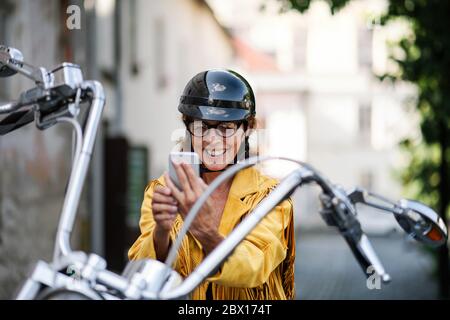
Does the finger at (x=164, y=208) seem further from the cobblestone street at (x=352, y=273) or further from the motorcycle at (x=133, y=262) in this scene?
the cobblestone street at (x=352, y=273)

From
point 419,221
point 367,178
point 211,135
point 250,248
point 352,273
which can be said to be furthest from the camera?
point 367,178

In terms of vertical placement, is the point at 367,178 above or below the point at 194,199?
below

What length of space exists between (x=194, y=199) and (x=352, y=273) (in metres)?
15.1

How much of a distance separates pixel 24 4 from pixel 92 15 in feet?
11.1

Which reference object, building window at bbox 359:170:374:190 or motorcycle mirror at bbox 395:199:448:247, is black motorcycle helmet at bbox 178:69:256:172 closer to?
motorcycle mirror at bbox 395:199:448:247

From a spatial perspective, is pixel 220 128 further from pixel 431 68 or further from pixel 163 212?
pixel 431 68

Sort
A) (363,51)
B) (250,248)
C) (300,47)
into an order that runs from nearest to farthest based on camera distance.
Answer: (250,248) → (363,51) → (300,47)

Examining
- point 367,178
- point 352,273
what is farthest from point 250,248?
point 367,178

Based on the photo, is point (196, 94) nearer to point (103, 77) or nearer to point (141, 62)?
point (103, 77)

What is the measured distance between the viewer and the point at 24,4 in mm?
9867

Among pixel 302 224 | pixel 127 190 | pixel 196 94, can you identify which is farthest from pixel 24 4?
pixel 302 224

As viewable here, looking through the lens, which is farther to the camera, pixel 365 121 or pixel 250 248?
pixel 365 121

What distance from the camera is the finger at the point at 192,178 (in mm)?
1990

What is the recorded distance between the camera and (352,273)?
55.1 ft
